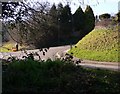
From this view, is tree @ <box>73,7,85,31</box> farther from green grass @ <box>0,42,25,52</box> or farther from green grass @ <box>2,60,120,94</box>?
green grass @ <box>2,60,120,94</box>

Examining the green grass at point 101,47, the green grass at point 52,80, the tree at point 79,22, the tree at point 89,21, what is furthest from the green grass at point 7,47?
the tree at point 89,21

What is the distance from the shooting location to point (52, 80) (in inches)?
296

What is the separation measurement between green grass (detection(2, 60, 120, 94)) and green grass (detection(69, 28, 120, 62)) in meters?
16.0

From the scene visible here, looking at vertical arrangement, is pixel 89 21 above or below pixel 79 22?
above

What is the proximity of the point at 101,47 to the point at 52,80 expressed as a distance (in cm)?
2191

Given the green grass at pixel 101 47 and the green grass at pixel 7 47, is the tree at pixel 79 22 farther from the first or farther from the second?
the green grass at pixel 7 47

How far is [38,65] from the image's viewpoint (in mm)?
8477

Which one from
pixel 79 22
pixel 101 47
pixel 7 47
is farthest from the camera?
pixel 79 22

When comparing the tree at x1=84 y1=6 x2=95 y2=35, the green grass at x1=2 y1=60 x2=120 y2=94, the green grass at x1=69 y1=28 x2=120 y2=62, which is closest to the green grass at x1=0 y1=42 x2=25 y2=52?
the green grass at x1=2 y1=60 x2=120 y2=94

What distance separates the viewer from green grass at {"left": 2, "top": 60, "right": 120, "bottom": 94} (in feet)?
23.3

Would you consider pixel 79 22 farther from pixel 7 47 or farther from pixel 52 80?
pixel 52 80

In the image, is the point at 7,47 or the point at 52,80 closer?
the point at 52,80

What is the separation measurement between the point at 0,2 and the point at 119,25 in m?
23.7

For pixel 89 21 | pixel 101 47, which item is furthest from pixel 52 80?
pixel 89 21
